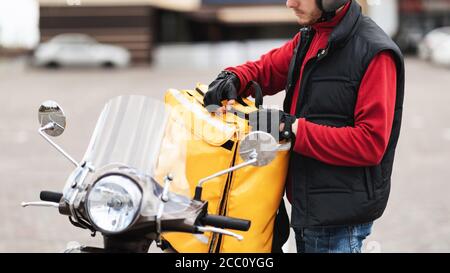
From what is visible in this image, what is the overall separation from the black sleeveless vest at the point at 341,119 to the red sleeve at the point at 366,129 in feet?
0.13

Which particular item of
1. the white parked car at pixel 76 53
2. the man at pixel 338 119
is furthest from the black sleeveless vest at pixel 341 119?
the white parked car at pixel 76 53

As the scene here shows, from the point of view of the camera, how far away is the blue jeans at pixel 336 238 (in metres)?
2.31

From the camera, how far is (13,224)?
19.4ft

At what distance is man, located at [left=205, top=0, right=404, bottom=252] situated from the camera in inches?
83.4

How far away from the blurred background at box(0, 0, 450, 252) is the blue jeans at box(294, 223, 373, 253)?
190mm

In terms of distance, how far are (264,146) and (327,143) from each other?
38cm

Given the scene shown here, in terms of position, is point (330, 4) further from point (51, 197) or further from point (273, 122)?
point (51, 197)

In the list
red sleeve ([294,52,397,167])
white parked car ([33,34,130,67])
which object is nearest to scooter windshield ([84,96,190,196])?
red sleeve ([294,52,397,167])

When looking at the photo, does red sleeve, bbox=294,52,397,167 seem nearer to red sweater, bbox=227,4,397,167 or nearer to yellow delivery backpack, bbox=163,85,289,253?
red sweater, bbox=227,4,397,167

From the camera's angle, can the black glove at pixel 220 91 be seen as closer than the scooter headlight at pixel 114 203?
No

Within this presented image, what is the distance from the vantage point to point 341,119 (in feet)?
7.25

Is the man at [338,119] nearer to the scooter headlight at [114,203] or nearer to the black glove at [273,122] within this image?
the black glove at [273,122]

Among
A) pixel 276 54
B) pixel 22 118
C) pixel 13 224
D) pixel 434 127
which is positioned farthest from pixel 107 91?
pixel 276 54
